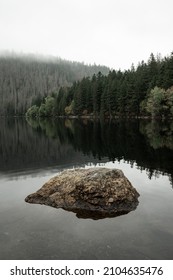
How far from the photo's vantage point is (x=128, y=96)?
118 metres

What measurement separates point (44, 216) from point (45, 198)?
2.60 m

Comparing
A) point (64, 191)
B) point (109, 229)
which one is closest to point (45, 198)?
point (64, 191)

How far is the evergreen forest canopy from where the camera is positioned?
9775 cm

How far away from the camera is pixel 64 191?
18.2m

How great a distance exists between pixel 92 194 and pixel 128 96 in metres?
105

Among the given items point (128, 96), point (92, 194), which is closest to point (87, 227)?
point (92, 194)

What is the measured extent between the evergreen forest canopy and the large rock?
3062 inches

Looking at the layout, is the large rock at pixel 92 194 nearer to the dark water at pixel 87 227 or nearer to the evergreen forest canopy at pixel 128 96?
the dark water at pixel 87 227

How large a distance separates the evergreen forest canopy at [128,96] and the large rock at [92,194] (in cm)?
A: 7777

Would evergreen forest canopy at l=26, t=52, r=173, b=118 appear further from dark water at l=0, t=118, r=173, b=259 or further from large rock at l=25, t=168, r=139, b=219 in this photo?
large rock at l=25, t=168, r=139, b=219

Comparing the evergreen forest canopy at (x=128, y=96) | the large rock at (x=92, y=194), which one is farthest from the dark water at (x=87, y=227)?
the evergreen forest canopy at (x=128, y=96)

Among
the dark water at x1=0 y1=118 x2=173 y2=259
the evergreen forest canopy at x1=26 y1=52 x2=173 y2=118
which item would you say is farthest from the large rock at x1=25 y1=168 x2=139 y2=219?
the evergreen forest canopy at x1=26 y1=52 x2=173 y2=118

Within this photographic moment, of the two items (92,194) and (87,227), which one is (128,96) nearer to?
(92,194)
